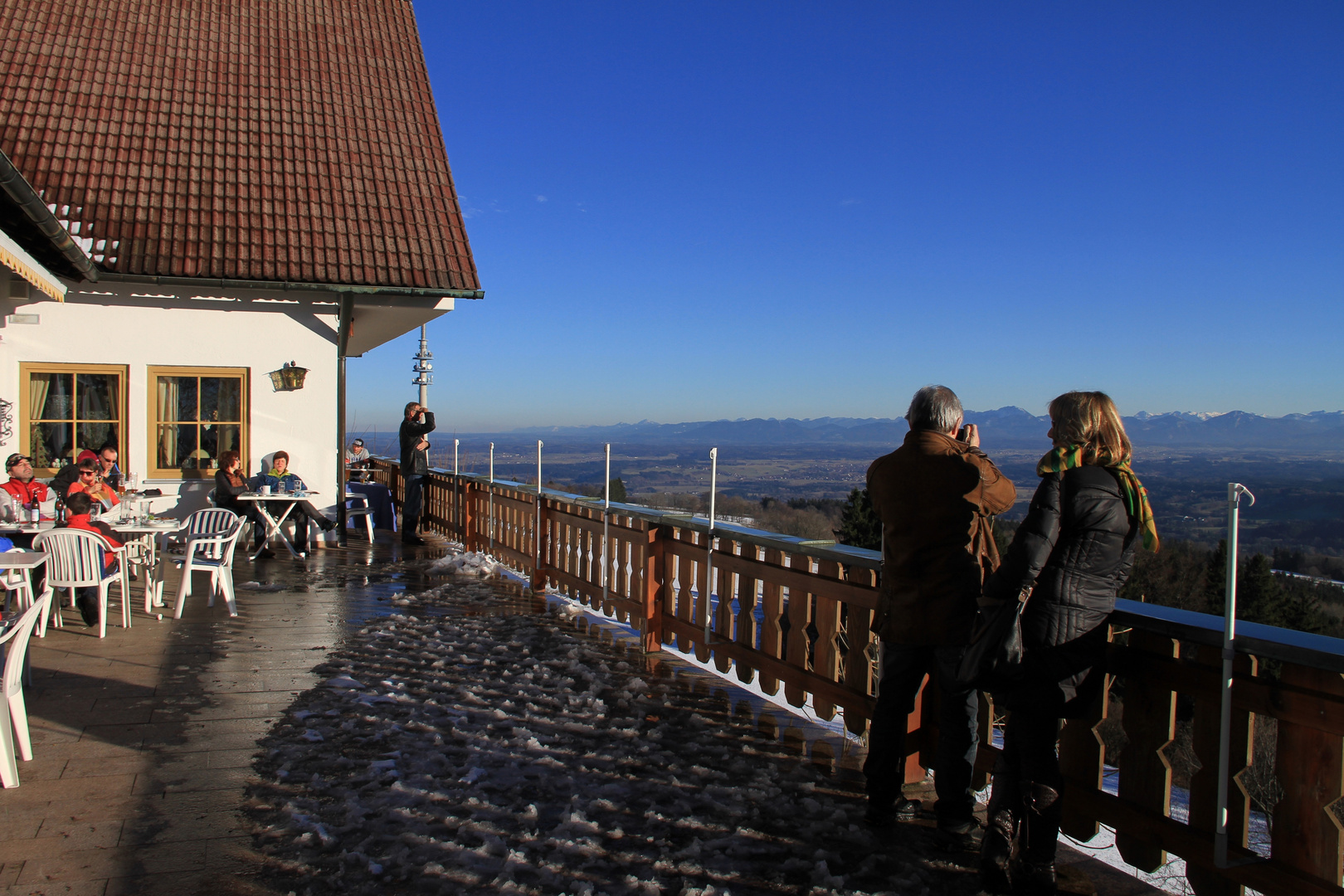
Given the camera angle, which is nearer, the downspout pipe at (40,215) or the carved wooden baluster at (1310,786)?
the carved wooden baluster at (1310,786)

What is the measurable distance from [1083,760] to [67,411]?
405 inches

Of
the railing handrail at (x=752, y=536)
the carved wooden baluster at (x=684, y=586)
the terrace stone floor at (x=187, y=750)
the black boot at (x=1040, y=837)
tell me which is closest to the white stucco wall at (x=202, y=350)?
the terrace stone floor at (x=187, y=750)

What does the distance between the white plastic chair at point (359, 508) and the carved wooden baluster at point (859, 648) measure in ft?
28.9

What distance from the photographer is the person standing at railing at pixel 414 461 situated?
11477 mm

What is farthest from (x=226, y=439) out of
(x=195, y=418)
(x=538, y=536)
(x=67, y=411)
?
(x=538, y=536)

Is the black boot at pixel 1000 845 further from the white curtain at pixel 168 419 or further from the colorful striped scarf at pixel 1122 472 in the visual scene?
the white curtain at pixel 168 419

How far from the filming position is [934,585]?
10.6 ft

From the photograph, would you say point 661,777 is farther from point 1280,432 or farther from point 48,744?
point 1280,432

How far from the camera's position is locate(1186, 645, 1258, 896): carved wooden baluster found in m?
2.60

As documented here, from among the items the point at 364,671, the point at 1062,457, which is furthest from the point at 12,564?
the point at 1062,457

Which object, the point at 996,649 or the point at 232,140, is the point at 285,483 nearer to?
the point at 232,140

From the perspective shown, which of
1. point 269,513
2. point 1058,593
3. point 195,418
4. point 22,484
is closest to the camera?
point 1058,593

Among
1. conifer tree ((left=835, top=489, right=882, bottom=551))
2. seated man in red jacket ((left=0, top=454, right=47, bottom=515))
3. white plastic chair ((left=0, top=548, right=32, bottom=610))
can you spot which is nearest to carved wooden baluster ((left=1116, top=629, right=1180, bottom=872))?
white plastic chair ((left=0, top=548, right=32, bottom=610))

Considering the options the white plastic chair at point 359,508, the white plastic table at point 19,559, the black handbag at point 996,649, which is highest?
the black handbag at point 996,649
